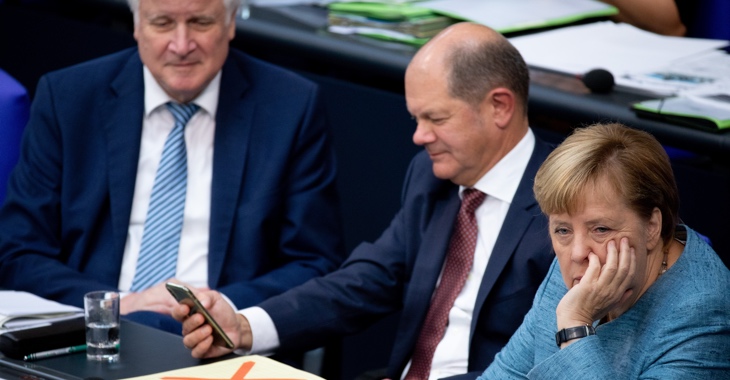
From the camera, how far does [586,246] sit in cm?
206

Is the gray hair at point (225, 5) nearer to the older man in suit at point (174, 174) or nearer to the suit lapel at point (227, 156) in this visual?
the older man in suit at point (174, 174)

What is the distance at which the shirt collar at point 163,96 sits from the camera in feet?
10.5

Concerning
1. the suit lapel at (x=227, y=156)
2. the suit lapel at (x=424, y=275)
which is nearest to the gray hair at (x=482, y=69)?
the suit lapel at (x=424, y=275)

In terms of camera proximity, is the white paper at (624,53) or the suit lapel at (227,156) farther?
the white paper at (624,53)

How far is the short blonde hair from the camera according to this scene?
2006 mm

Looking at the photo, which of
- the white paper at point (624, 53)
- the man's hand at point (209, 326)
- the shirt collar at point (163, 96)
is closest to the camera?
the man's hand at point (209, 326)

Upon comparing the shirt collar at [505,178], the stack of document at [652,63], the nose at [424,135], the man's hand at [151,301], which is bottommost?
the man's hand at [151,301]

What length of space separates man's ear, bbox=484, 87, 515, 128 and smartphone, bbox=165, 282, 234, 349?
2.84 feet

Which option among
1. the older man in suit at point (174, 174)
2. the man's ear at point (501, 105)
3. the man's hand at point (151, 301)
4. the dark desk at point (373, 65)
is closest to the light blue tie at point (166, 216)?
the older man in suit at point (174, 174)

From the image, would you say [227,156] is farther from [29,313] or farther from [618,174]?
[618,174]

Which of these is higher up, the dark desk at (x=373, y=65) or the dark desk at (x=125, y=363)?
the dark desk at (x=373, y=65)

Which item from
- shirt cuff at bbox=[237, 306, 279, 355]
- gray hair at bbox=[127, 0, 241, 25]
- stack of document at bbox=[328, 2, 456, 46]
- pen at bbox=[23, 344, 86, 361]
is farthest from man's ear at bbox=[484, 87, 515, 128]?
pen at bbox=[23, 344, 86, 361]

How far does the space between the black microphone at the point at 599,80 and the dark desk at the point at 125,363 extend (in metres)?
1.39

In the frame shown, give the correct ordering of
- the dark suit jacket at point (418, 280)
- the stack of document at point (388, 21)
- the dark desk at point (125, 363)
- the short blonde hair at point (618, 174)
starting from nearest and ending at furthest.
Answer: the short blonde hair at point (618, 174) < the dark desk at point (125, 363) < the dark suit jacket at point (418, 280) < the stack of document at point (388, 21)
